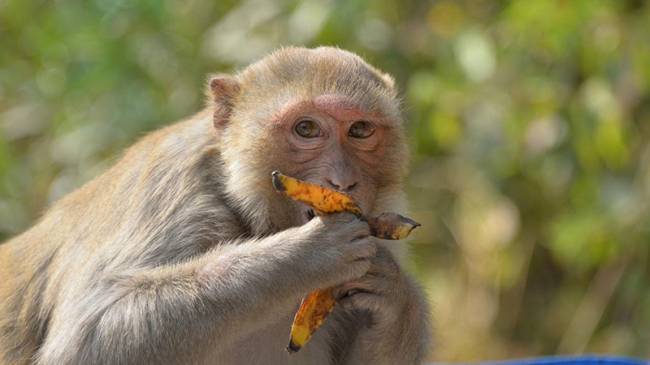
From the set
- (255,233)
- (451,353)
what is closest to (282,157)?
(255,233)

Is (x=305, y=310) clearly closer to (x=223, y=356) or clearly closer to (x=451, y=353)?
(x=223, y=356)

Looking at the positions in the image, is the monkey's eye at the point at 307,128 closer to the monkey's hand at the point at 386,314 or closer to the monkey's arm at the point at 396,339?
the monkey's hand at the point at 386,314

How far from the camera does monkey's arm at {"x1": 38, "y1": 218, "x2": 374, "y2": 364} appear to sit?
4070 mm

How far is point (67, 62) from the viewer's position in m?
8.41

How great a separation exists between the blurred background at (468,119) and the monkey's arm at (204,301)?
3.80 meters

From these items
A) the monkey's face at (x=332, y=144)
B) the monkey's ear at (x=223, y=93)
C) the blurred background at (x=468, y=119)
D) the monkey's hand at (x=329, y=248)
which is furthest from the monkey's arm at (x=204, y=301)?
the blurred background at (x=468, y=119)

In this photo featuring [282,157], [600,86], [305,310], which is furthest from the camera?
[600,86]

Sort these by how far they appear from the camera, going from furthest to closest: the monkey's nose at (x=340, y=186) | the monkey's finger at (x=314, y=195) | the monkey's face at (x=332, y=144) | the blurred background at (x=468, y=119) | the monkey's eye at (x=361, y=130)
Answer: the blurred background at (x=468, y=119) < the monkey's eye at (x=361, y=130) < the monkey's face at (x=332, y=144) < the monkey's nose at (x=340, y=186) < the monkey's finger at (x=314, y=195)

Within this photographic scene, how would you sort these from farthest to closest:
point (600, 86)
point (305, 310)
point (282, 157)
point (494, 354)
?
1. point (494, 354)
2. point (600, 86)
3. point (282, 157)
4. point (305, 310)

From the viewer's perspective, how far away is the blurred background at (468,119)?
7.91m

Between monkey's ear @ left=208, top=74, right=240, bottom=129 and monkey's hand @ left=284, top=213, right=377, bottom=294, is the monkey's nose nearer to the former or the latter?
monkey's hand @ left=284, top=213, right=377, bottom=294

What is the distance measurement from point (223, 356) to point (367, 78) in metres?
1.18

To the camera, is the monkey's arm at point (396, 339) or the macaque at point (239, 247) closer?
the macaque at point (239, 247)

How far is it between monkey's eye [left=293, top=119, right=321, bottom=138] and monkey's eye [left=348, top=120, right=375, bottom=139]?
13 centimetres
